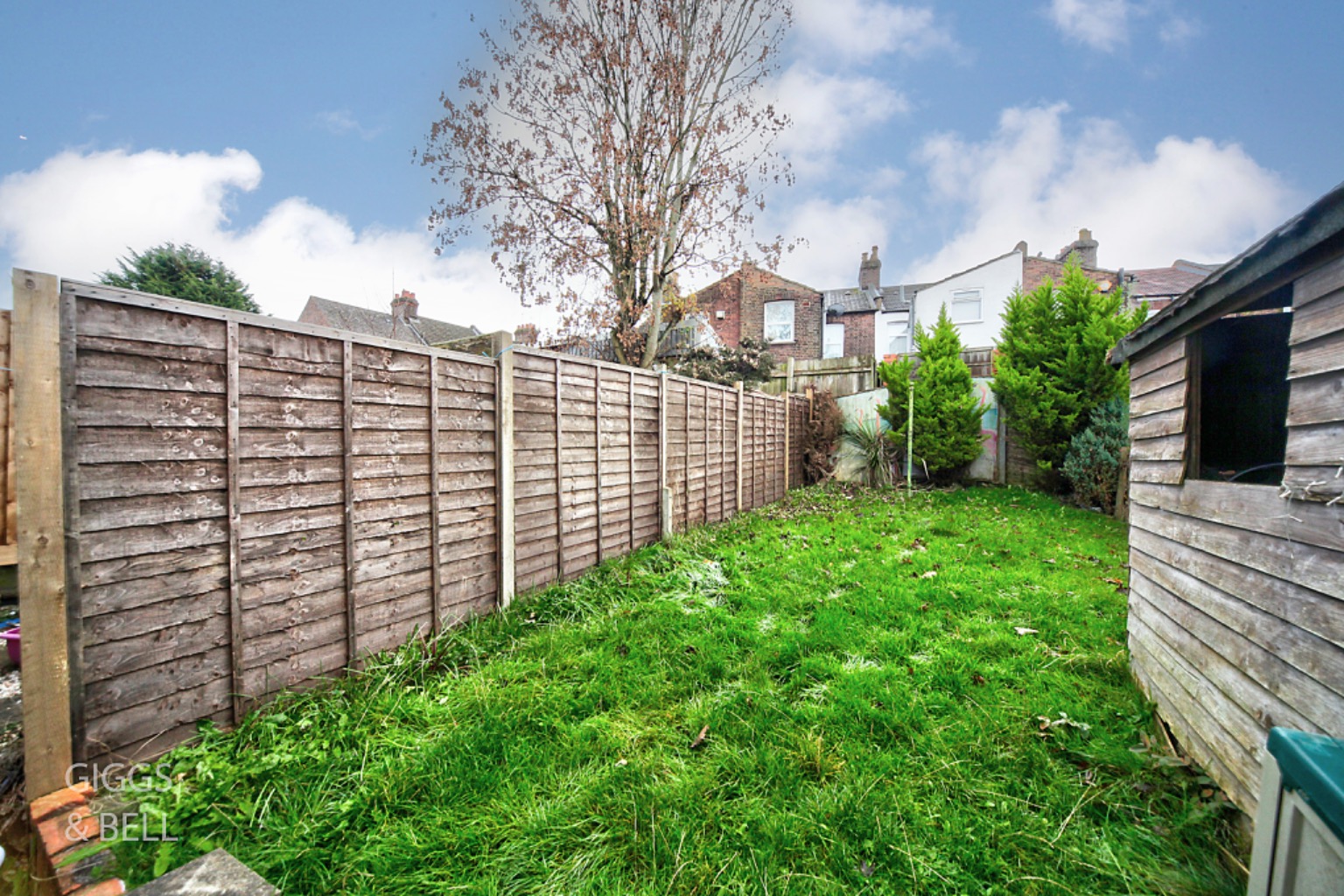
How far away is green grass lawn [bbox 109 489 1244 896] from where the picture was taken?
5.59ft

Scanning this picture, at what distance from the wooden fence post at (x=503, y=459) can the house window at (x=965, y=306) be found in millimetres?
23517

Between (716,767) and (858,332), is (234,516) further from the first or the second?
(858,332)

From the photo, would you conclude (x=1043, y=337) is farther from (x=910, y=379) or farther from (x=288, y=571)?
(x=288, y=571)

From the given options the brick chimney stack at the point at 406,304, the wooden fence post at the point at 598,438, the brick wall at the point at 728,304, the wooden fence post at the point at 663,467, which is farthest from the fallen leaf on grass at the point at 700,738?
the brick wall at the point at 728,304

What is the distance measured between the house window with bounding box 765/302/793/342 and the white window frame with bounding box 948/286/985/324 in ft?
23.1

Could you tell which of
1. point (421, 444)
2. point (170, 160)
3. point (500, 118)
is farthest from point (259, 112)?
point (421, 444)

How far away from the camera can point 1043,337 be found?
8859 millimetres

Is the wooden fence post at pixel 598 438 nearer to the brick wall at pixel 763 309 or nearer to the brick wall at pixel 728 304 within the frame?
the brick wall at pixel 763 309

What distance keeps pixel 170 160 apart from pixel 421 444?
20.3ft

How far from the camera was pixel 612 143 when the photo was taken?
817cm

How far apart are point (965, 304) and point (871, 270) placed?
16.8ft

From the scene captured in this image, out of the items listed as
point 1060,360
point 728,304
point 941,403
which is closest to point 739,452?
point 941,403

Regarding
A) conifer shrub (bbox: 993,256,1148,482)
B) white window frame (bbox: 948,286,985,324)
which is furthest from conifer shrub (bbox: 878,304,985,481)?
white window frame (bbox: 948,286,985,324)

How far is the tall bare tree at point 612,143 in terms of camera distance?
812cm
